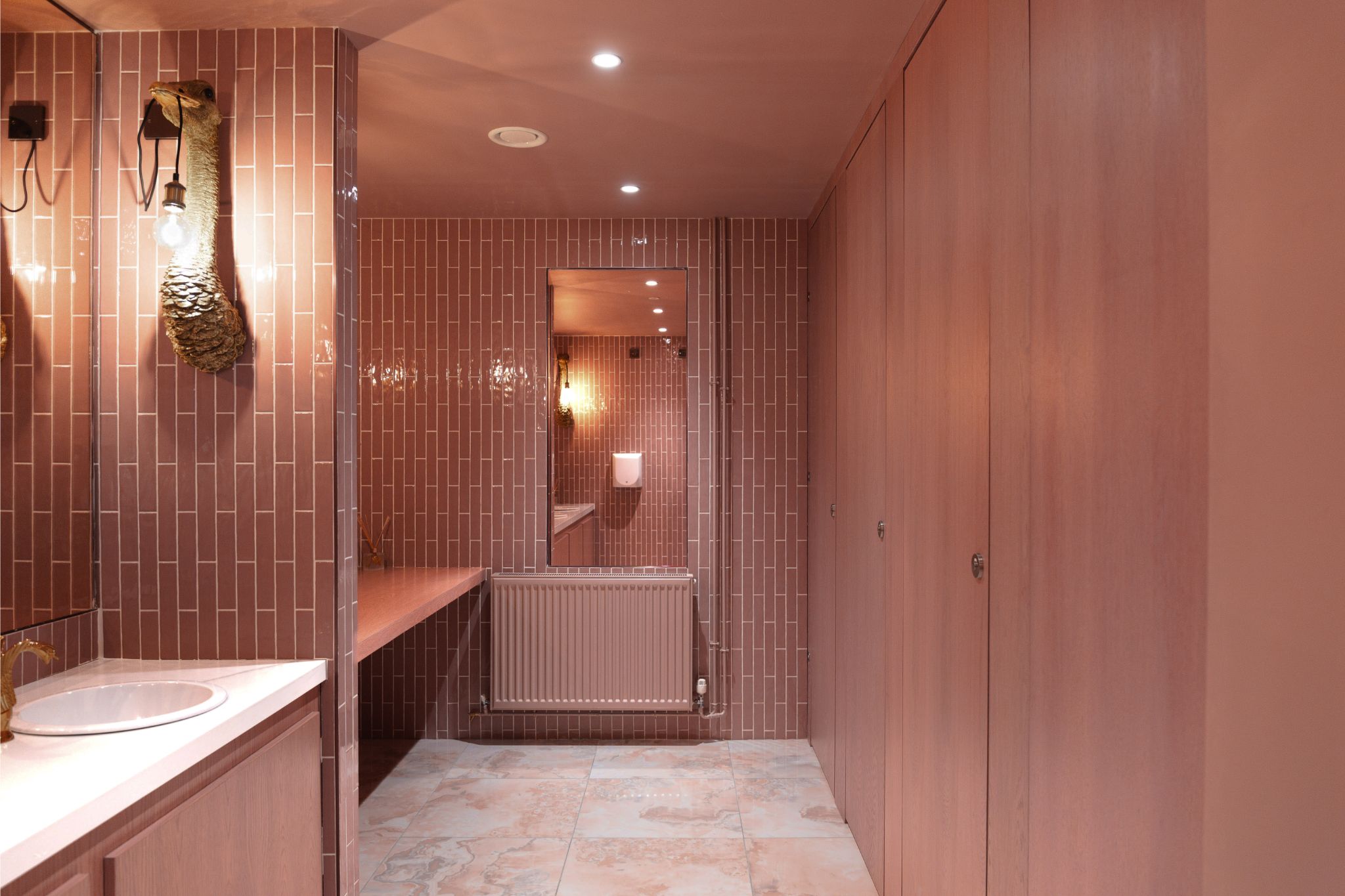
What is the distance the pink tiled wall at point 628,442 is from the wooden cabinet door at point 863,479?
3.17 feet

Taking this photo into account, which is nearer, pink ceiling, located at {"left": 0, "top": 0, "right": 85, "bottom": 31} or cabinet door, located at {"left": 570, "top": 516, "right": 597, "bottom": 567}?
pink ceiling, located at {"left": 0, "top": 0, "right": 85, "bottom": 31}

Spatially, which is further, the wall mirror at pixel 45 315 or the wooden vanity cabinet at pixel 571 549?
the wooden vanity cabinet at pixel 571 549

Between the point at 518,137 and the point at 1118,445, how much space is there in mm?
2286

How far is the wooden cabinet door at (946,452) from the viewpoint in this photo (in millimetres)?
1573

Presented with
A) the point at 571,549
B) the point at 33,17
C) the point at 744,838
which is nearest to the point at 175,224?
the point at 33,17

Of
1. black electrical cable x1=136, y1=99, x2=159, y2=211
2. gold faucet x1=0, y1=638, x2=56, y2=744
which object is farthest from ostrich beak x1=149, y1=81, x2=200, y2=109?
gold faucet x1=0, y1=638, x2=56, y2=744

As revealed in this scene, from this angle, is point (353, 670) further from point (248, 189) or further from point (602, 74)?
point (602, 74)

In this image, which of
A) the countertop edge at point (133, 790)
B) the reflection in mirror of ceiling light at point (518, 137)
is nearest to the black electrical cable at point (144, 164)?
the reflection in mirror of ceiling light at point (518, 137)

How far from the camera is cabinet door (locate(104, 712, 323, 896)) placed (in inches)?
53.6

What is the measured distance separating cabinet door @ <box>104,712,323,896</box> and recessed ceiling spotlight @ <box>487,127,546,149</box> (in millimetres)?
1886

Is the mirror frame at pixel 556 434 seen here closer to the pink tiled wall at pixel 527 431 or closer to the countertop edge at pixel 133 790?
the pink tiled wall at pixel 527 431

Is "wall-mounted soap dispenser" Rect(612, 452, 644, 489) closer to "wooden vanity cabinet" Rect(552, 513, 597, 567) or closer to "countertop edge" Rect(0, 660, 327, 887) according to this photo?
"wooden vanity cabinet" Rect(552, 513, 597, 567)

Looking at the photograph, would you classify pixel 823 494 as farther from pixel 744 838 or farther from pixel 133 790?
pixel 133 790

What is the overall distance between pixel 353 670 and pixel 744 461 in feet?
6.99
